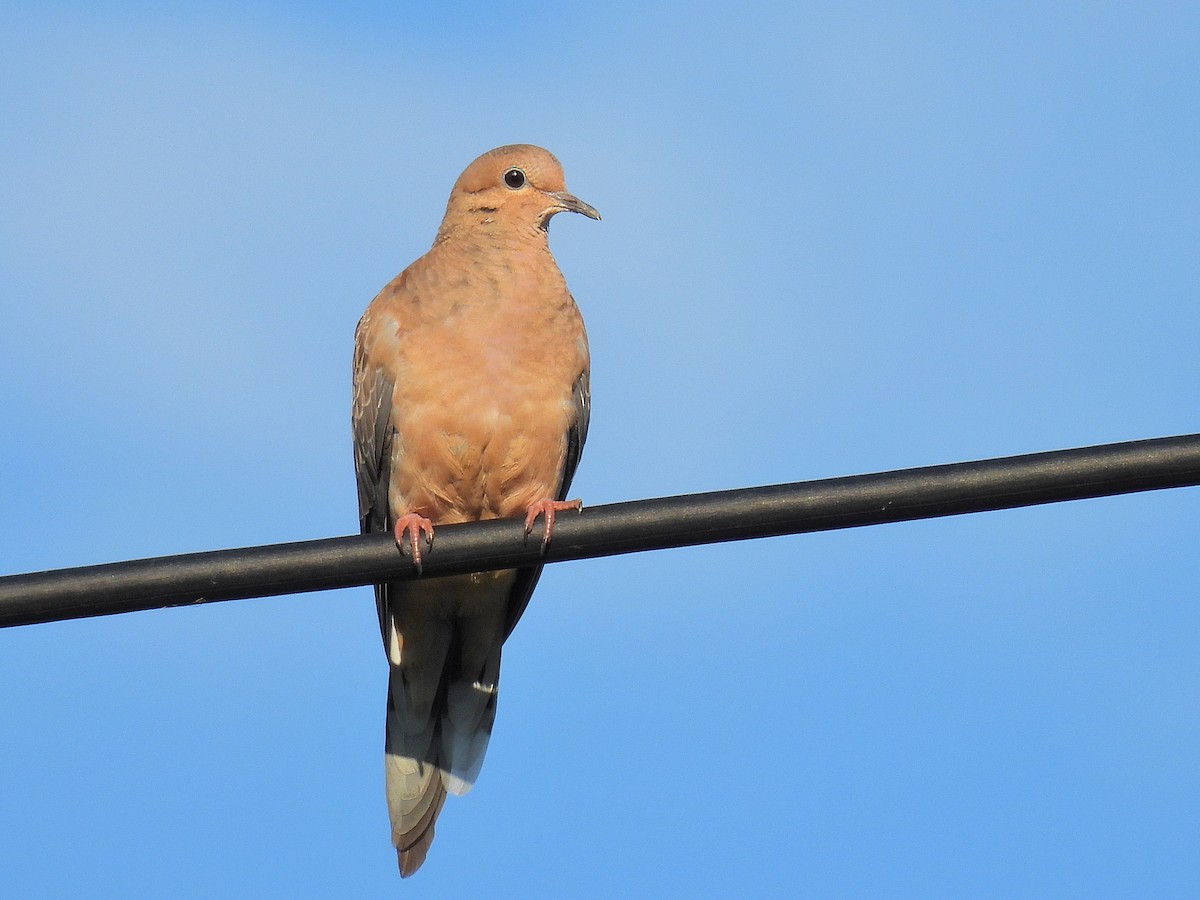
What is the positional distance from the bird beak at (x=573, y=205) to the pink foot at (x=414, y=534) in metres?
1.82

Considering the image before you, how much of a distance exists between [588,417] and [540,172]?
1.05 meters

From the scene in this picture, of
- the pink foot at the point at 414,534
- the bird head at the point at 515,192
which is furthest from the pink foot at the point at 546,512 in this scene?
the bird head at the point at 515,192

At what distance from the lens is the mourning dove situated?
20.1 ft

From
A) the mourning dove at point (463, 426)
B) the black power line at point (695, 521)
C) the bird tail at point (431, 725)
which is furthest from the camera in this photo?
the bird tail at point (431, 725)

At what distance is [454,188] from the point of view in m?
7.03

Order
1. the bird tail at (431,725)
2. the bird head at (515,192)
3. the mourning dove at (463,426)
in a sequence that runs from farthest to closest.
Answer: the bird head at (515,192), the bird tail at (431,725), the mourning dove at (463,426)

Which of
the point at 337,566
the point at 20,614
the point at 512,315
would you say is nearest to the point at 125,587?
the point at 20,614

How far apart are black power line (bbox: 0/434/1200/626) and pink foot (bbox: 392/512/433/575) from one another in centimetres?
10

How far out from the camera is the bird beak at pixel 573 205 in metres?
6.84

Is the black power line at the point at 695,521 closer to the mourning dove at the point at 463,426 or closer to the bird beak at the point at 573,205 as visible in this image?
the mourning dove at the point at 463,426

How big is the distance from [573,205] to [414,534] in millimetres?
2407

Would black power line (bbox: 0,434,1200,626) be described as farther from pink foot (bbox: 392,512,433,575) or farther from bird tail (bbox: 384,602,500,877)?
bird tail (bbox: 384,602,500,877)

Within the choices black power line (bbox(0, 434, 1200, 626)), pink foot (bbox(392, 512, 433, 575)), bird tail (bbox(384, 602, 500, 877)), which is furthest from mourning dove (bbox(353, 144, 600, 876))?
black power line (bbox(0, 434, 1200, 626))

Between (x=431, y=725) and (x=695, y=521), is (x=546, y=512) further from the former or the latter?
→ (x=431, y=725)
